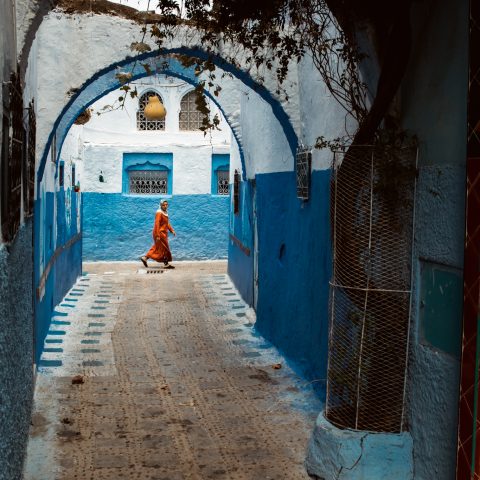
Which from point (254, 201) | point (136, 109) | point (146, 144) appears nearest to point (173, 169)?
point (146, 144)

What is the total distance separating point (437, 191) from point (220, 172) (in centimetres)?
1392

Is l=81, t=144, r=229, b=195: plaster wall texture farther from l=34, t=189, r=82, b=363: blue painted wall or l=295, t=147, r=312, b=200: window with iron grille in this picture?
l=295, t=147, r=312, b=200: window with iron grille

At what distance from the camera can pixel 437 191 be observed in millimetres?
4188

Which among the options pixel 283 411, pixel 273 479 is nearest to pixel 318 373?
pixel 283 411

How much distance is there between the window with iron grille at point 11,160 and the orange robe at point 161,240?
11.5 metres

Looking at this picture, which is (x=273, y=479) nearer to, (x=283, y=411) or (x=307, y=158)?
(x=283, y=411)

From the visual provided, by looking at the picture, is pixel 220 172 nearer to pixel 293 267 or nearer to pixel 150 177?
pixel 150 177

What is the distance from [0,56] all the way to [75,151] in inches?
448

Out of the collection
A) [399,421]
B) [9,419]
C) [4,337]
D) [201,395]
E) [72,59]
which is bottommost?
[201,395]

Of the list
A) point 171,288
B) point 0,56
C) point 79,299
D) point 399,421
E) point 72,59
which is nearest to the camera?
point 0,56

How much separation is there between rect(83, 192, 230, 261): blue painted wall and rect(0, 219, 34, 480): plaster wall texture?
1201 cm

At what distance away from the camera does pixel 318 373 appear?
6.47 metres

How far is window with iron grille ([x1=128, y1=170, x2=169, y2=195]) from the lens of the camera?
58.1ft

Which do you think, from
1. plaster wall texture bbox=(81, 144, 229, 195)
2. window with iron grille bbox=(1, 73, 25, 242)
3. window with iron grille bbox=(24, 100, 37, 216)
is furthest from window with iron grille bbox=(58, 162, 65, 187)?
window with iron grille bbox=(1, 73, 25, 242)
